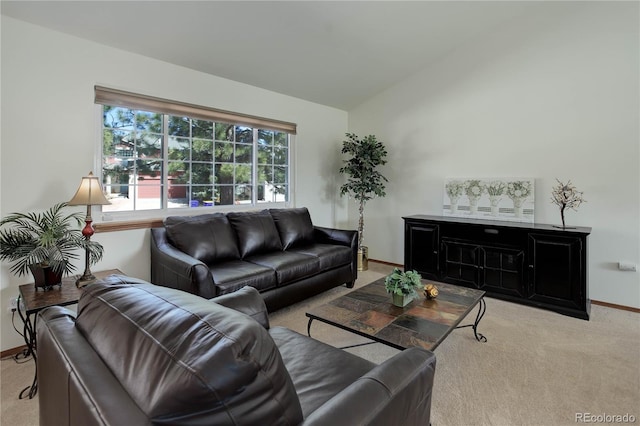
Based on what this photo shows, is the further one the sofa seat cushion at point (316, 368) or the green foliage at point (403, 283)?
the green foliage at point (403, 283)

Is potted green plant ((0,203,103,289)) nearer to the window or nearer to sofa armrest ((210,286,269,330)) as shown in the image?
the window

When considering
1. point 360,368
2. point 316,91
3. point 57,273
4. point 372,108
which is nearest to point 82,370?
point 360,368

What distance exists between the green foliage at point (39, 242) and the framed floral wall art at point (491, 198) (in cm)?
384

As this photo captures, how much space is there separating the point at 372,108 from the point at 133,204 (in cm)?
353

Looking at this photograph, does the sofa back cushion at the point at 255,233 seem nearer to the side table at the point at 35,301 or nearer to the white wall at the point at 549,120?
the side table at the point at 35,301

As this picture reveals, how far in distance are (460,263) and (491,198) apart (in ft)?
2.92

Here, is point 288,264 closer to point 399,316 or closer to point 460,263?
point 399,316

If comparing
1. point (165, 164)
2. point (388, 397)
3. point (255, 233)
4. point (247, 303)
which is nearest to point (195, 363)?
point (388, 397)

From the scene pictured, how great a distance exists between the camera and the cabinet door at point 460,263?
12.5ft

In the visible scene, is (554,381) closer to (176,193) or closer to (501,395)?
(501,395)

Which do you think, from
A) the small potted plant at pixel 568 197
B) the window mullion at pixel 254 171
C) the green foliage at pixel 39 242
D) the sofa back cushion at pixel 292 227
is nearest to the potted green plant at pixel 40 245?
the green foliage at pixel 39 242

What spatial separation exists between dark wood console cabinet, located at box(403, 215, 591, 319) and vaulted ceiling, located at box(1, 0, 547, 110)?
204 cm

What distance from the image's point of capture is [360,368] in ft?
4.73

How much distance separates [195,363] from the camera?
69 cm
